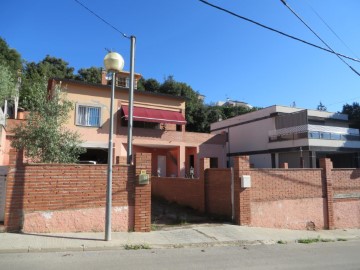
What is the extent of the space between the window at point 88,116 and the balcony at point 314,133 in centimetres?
1816

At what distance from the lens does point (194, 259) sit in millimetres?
7422

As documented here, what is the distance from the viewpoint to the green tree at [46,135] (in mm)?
11945

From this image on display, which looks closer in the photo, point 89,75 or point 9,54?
point 9,54

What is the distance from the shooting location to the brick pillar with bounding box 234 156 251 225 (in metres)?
11.6

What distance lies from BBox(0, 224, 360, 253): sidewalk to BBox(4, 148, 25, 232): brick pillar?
0.36m

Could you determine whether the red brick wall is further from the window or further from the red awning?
the window

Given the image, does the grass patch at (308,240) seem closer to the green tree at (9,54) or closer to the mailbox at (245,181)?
the mailbox at (245,181)

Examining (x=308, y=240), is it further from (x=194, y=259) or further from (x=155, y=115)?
(x=155, y=115)

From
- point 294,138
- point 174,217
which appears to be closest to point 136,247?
point 174,217

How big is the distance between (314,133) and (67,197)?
1022 inches

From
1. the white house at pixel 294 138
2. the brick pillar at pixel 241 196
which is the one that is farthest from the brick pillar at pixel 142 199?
the white house at pixel 294 138

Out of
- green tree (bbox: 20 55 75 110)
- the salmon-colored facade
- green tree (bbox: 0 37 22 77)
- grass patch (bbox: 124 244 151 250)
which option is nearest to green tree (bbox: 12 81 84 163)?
grass patch (bbox: 124 244 151 250)

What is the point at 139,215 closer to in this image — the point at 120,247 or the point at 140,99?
the point at 120,247

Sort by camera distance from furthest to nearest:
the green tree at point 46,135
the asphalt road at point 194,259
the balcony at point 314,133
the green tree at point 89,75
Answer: the green tree at point 89,75 → the balcony at point 314,133 → the green tree at point 46,135 → the asphalt road at point 194,259
